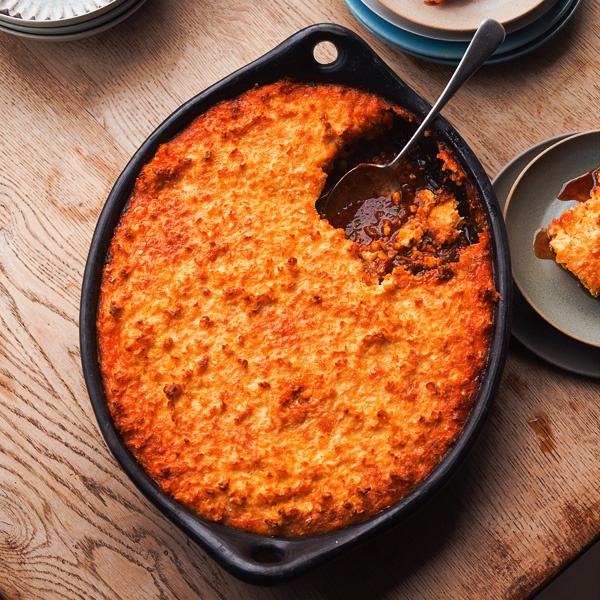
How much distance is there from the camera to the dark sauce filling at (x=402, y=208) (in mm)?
2158

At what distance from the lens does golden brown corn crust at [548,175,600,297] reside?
2.10 meters

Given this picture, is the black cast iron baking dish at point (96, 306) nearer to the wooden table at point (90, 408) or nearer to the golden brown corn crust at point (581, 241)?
the golden brown corn crust at point (581, 241)

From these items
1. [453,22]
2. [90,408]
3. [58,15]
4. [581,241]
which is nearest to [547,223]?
[581,241]

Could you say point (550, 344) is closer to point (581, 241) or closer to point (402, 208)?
point (581, 241)

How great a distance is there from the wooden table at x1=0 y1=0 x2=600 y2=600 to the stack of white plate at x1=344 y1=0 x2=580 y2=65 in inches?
4.0

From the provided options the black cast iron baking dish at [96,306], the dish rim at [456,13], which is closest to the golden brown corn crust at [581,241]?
the black cast iron baking dish at [96,306]

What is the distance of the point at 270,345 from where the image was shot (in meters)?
2.03

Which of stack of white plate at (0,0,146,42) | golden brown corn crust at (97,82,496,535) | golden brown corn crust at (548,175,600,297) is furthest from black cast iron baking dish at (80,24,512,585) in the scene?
stack of white plate at (0,0,146,42)

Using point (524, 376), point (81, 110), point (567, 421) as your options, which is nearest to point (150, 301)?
point (81, 110)

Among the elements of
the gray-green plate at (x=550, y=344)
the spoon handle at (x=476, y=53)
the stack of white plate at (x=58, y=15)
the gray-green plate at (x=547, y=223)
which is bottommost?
the gray-green plate at (x=550, y=344)

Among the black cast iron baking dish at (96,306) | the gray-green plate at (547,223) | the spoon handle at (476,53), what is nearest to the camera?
the black cast iron baking dish at (96,306)

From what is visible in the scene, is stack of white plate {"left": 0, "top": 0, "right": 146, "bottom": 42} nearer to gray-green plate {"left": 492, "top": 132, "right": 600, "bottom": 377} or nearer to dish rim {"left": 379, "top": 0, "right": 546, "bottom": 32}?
dish rim {"left": 379, "top": 0, "right": 546, "bottom": 32}

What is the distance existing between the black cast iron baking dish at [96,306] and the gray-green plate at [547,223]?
Result: 28 cm

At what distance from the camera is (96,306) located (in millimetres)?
2047
